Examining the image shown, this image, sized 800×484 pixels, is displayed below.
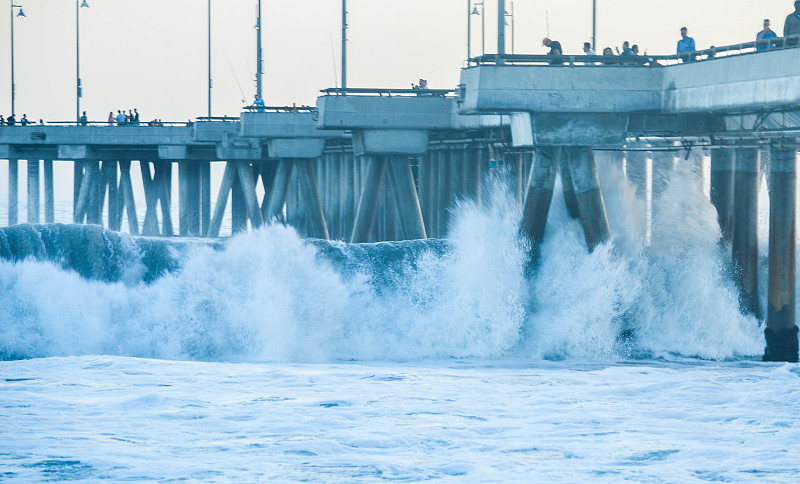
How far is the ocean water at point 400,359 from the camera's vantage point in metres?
14.3

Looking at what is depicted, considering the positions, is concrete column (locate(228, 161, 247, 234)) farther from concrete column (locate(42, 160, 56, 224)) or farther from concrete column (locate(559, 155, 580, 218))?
concrete column (locate(559, 155, 580, 218))

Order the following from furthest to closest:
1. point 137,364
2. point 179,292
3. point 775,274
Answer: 1. point 179,292
2. point 775,274
3. point 137,364

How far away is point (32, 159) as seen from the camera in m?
62.5

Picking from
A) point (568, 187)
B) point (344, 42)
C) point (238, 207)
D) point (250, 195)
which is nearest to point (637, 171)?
point (344, 42)

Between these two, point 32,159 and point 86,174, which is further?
point 32,159

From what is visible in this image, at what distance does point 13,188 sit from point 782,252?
4947cm

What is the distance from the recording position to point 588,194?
25.5 metres

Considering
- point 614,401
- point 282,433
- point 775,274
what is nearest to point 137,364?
point 282,433

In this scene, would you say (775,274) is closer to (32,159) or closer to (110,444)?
(110,444)

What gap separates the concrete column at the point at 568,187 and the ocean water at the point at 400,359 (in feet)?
1.24

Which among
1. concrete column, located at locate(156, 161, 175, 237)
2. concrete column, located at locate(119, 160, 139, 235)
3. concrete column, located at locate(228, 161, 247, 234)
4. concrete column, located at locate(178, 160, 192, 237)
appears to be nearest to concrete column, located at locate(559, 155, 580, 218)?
concrete column, located at locate(178, 160, 192, 237)

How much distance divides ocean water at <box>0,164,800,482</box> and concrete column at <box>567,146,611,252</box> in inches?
13.8

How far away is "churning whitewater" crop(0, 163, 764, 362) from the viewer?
24.4 meters

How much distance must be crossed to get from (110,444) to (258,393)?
379 cm
